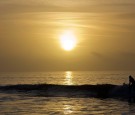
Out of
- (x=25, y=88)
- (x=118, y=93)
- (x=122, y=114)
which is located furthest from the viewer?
(x=25, y=88)

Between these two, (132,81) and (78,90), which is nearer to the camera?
(132,81)

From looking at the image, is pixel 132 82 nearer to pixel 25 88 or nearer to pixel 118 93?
pixel 118 93

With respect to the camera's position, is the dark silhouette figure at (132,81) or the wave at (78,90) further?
the wave at (78,90)

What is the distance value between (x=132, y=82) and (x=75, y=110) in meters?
11.1

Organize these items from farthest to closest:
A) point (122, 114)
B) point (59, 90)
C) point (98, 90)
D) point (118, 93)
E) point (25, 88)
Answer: point (25, 88)
point (59, 90)
point (98, 90)
point (118, 93)
point (122, 114)

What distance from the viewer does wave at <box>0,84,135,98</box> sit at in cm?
4753

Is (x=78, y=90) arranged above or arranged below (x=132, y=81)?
above

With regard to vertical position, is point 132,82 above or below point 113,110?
above

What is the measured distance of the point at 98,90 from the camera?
53.2 metres

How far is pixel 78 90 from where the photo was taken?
5569 cm

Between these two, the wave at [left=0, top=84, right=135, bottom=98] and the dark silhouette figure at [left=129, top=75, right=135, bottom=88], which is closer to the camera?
the dark silhouette figure at [left=129, top=75, right=135, bottom=88]

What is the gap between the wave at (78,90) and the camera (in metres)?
47.5

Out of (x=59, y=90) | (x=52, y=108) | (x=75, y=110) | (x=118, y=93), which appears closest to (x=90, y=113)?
(x=75, y=110)

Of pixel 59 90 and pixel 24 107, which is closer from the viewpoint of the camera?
pixel 24 107
